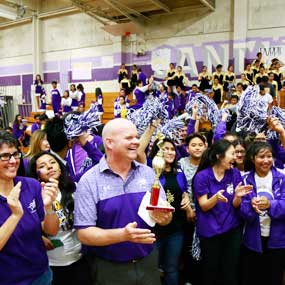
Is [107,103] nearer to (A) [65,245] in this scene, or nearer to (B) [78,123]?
(B) [78,123]

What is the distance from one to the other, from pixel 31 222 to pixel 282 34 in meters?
10.9

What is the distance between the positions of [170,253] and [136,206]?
1.13 m

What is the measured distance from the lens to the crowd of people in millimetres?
1537

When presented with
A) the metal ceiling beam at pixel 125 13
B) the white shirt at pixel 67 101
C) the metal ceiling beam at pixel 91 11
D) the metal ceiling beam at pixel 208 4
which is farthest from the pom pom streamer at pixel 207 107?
the metal ceiling beam at pixel 91 11

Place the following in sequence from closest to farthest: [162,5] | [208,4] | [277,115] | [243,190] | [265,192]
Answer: [243,190] → [265,192] → [277,115] → [208,4] → [162,5]

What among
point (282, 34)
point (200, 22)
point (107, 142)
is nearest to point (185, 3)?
point (200, 22)

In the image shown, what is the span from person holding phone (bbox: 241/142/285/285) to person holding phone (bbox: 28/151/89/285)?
1.12 m

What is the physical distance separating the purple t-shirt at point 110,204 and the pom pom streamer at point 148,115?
83cm

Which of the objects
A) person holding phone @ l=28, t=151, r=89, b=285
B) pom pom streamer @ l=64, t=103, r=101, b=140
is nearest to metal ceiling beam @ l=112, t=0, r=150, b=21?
pom pom streamer @ l=64, t=103, r=101, b=140

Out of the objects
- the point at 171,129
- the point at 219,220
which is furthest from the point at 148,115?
the point at 219,220

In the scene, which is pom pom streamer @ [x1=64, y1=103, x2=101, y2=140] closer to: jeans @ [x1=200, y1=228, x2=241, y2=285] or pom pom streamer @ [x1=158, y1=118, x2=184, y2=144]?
pom pom streamer @ [x1=158, y1=118, x2=184, y2=144]

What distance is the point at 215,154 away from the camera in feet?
8.16

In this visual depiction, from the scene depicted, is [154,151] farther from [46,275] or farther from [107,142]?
[46,275]

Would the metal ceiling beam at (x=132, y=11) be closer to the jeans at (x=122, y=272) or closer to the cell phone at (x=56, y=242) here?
the cell phone at (x=56, y=242)
